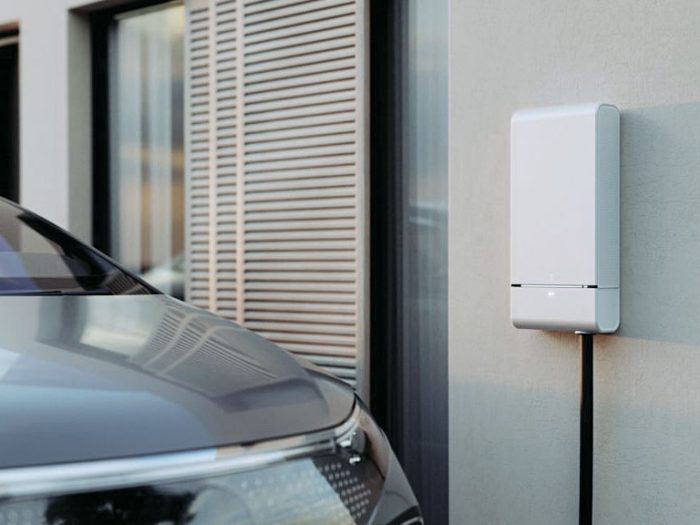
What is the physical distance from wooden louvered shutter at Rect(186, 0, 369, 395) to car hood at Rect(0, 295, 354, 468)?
212 cm

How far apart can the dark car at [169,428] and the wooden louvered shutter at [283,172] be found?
84.8 inches

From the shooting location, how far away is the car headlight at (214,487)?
171cm

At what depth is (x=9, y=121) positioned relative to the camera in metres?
7.12

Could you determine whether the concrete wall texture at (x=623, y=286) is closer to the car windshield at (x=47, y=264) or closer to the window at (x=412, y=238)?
the window at (x=412, y=238)

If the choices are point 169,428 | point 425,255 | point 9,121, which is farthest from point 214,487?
point 9,121

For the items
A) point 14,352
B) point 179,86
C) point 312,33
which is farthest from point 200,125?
point 14,352

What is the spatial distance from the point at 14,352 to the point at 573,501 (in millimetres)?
2334

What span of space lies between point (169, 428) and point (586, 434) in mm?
2010

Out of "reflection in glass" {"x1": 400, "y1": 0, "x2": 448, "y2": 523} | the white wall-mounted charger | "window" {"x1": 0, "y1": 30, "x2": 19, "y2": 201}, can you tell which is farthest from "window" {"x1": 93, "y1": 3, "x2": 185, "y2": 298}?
the white wall-mounted charger

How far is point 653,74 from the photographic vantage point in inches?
139

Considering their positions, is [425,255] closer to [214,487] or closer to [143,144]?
[143,144]

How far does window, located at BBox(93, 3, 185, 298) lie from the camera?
19.3 feet

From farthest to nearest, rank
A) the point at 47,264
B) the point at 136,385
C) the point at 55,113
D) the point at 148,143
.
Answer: the point at 55,113
the point at 148,143
the point at 47,264
the point at 136,385

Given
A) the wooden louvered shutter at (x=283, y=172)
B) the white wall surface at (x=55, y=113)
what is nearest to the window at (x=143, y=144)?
the white wall surface at (x=55, y=113)
